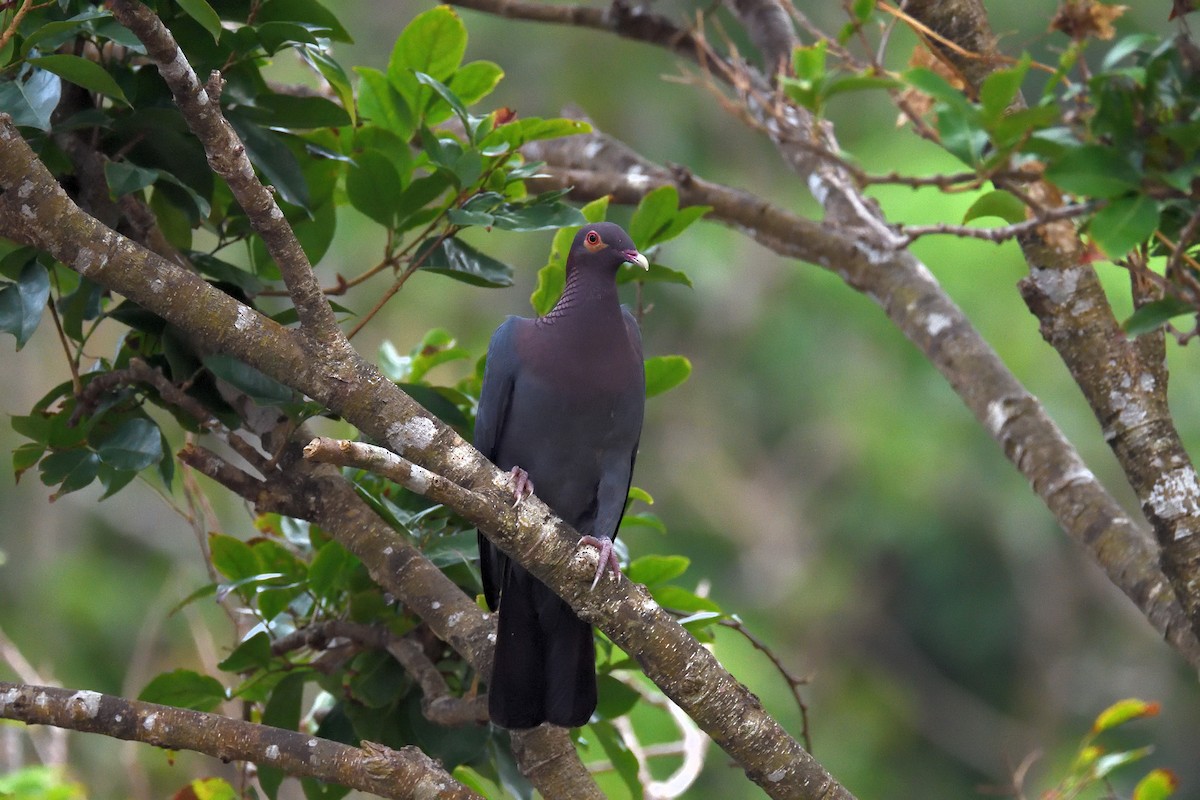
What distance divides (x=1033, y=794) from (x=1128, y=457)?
25.2ft

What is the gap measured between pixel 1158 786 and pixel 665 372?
1.42 meters

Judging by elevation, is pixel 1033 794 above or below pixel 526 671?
below

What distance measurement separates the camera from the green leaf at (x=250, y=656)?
2.40 m

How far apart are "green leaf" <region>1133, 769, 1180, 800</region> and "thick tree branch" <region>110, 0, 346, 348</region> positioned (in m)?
1.92

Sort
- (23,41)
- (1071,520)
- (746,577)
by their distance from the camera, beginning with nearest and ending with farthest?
1. (23,41)
2. (1071,520)
3. (746,577)

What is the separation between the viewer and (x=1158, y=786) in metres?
2.53

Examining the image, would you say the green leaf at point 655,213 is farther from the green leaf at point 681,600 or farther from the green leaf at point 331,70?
the green leaf at point 681,600

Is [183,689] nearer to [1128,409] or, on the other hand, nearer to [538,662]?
[538,662]

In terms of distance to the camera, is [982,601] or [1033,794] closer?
[1033,794]

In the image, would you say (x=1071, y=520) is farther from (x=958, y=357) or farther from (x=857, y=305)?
(x=857, y=305)

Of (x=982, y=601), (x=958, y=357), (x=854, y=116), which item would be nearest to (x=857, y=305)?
(x=854, y=116)

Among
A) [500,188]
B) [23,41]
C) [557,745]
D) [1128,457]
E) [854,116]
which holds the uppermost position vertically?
[23,41]

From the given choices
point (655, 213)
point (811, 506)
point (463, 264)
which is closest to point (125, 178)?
point (463, 264)

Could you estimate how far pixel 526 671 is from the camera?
2.23 metres
